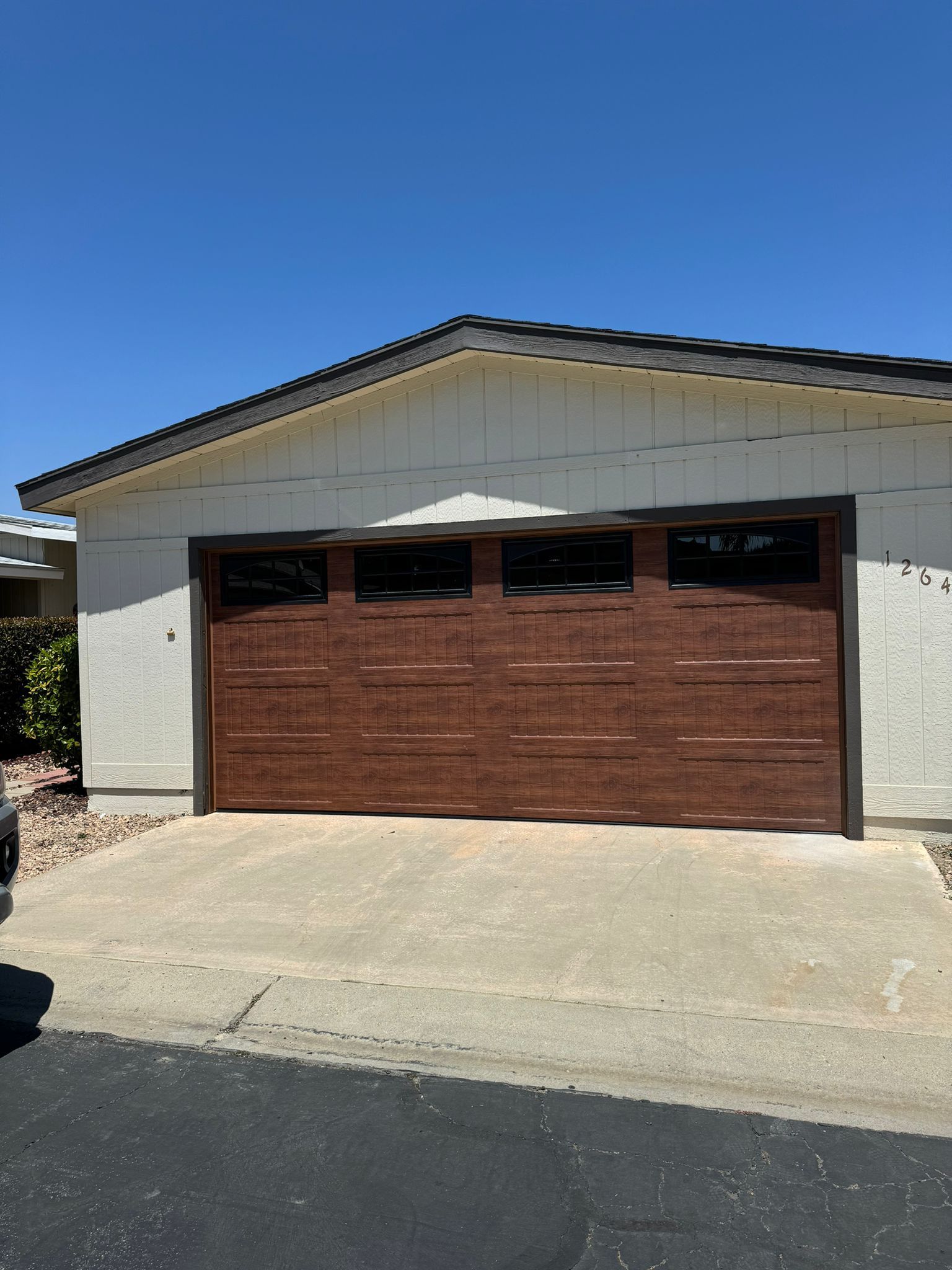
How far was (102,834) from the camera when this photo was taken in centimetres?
774

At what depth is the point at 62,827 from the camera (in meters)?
7.99

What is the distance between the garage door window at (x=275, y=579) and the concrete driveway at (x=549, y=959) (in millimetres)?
2285

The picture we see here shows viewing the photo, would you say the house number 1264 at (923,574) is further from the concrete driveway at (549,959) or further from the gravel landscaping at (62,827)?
the gravel landscaping at (62,827)

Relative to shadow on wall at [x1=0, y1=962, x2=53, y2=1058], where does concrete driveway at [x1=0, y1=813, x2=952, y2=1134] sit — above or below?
above

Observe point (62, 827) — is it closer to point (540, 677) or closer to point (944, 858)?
point (540, 677)

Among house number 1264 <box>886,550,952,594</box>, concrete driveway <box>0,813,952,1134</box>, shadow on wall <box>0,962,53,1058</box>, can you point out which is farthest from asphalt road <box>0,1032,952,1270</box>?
house number 1264 <box>886,550,952,594</box>

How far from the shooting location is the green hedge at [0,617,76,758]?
11703mm

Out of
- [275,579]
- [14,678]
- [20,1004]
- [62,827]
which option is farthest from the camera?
[14,678]

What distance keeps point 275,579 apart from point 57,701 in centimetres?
273

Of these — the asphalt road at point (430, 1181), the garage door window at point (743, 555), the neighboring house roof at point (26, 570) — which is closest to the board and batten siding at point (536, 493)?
the garage door window at point (743, 555)

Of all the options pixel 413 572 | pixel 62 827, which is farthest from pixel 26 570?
pixel 413 572

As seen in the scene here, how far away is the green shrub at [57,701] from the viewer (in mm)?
8852

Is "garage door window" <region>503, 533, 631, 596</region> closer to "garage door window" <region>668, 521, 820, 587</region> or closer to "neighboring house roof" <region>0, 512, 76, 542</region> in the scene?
"garage door window" <region>668, 521, 820, 587</region>

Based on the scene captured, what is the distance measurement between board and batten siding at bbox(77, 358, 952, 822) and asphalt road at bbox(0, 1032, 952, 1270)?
4171mm
